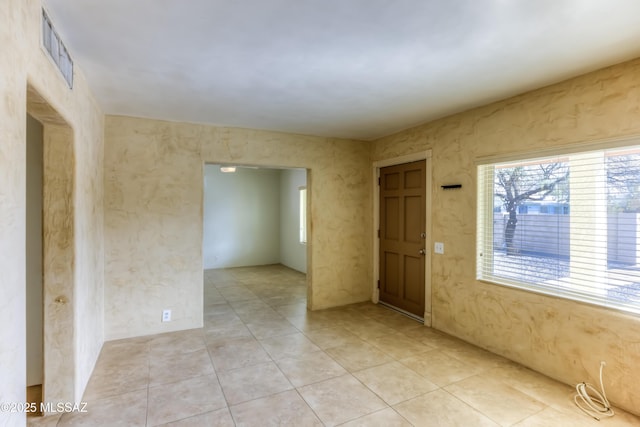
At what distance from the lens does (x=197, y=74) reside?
2471 millimetres

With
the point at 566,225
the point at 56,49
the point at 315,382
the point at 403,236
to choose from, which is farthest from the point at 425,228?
the point at 56,49

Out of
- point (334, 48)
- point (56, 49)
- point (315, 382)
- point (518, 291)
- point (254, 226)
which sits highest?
point (334, 48)

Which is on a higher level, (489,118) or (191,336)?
(489,118)

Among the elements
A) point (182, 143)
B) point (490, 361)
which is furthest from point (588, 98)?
point (182, 143)

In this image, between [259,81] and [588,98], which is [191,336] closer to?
[259,81]

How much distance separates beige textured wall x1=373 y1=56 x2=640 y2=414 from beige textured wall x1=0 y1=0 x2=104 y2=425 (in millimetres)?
3510

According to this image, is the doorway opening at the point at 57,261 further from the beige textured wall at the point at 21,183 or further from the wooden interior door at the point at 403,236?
the wooden interior door at the point at 403,236

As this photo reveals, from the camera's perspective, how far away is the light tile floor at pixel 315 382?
219 centimetres

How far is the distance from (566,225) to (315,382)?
8.24 ft

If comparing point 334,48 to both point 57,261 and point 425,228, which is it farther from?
point 425,228

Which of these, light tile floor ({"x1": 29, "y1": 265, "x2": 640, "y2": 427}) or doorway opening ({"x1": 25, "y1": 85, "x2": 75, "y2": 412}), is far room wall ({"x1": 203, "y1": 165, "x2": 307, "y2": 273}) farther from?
doorway opening ({"x1": 25, "y1": 85, "x2": 75, "y2": 412})

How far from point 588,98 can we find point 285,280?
215 inches

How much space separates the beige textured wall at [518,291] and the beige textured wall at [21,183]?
11.5 ft

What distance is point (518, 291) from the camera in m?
2.93
